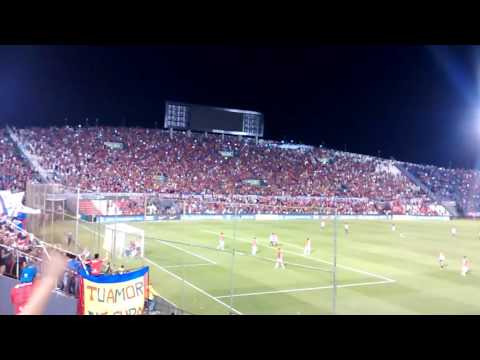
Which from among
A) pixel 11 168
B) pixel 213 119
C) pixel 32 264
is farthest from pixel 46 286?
pixel 213 119

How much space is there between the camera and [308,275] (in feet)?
63.0

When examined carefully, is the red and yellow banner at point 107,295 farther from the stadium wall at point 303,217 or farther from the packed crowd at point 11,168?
the stadium wall at point 303,217

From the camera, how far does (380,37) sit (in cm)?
725

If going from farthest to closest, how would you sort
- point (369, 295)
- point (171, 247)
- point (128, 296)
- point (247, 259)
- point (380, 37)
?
point (171, 247) → point (247, 259) → point (369, 295) → point (128, 296) → point (380, 37)

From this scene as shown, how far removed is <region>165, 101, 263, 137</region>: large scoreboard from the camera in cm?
5406

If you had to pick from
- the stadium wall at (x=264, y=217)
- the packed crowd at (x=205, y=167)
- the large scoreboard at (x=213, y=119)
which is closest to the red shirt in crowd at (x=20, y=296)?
the stadium wall at (x=264, y=217)

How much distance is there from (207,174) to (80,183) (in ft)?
48.9

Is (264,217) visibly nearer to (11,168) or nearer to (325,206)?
(325,206)

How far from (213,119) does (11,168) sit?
27.4m

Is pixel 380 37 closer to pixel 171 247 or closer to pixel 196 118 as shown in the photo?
pixel 171 247

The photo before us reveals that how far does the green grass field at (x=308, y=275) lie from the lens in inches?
579

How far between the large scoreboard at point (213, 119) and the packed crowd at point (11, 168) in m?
19.2

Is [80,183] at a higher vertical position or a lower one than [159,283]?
higher
